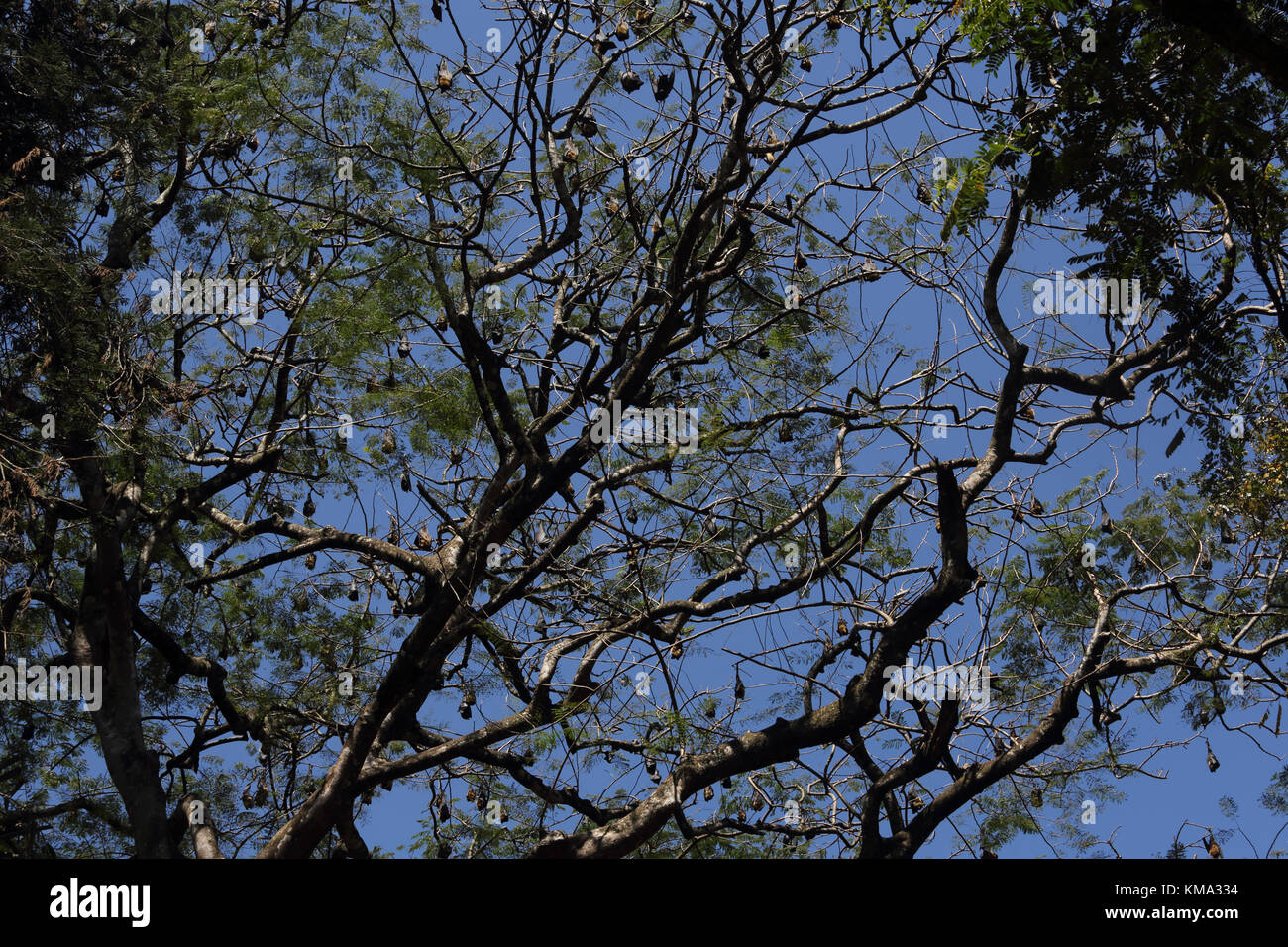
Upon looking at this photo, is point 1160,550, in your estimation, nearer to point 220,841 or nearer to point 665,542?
point 665,542

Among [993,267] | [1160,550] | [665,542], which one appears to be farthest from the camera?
[1160,550]

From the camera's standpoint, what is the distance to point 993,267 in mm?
5816

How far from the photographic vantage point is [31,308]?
19.2 ft

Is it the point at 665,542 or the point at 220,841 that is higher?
the point at 665,542

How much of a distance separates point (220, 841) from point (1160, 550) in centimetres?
694

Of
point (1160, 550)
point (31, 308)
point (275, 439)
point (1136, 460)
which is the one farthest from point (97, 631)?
point (1160, 550)

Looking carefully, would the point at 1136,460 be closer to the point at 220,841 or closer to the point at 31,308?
the point at 31,308

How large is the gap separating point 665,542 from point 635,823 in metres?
1.46

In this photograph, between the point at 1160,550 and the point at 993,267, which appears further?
the point at 1160,550
